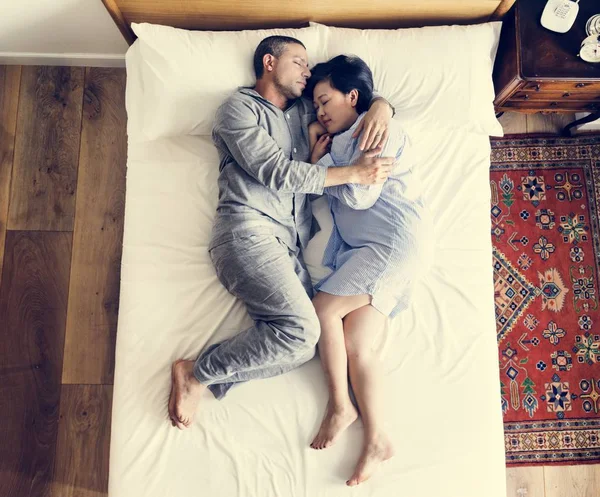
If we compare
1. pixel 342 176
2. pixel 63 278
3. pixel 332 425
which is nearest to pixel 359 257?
pixel 342 176

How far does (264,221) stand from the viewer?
1.40m

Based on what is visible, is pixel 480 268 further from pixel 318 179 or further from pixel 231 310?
pixel 231 310

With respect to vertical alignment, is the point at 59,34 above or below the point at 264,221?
above

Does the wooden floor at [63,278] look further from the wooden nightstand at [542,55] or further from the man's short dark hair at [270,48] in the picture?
the man's short dark hair at [270,48]

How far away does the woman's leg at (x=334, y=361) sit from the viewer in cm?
129

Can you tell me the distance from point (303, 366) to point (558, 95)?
115cm

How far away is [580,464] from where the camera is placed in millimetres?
1687

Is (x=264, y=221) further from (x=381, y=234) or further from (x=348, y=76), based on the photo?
(x=348, y=76)

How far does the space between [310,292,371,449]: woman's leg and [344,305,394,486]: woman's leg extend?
0.07ft

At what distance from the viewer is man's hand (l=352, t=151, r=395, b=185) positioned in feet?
4.37

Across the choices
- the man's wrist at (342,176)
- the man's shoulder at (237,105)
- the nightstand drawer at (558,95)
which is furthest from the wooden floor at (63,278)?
the man's wrist at (342,176)

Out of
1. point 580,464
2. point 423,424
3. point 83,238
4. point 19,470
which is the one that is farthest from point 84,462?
point 580,464

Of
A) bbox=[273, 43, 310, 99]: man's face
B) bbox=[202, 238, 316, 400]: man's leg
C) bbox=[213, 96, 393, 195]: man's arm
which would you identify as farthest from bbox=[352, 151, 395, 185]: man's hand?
bbox=[202, 238, 316, 400]: man's leg

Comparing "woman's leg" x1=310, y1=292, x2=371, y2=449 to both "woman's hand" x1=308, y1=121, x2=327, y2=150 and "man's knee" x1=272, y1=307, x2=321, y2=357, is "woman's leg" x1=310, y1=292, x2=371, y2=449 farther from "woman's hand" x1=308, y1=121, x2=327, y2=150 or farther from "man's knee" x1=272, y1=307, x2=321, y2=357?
"woman's hand" x1=308, y1=121, x2=327, y2=150
